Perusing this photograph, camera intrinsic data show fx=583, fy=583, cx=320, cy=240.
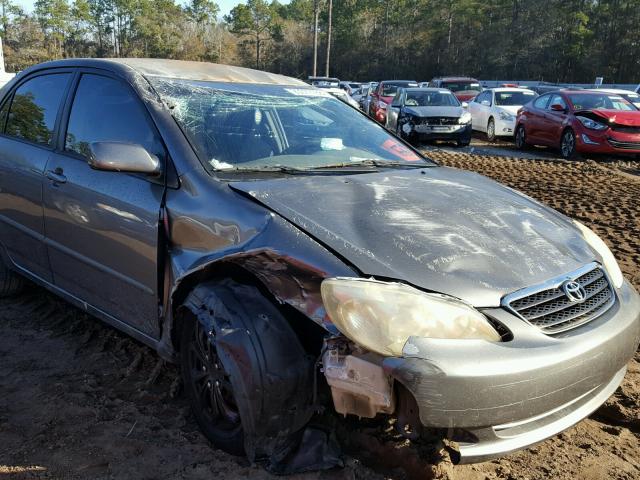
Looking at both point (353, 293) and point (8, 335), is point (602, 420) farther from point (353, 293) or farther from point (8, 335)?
point (8, 335)

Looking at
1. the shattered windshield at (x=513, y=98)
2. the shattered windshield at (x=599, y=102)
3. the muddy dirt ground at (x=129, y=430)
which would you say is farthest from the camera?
the shattered windshield at (x=513, y=98)

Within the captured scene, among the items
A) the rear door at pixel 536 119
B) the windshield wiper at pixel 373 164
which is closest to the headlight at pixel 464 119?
the rear door at pixel 536 119

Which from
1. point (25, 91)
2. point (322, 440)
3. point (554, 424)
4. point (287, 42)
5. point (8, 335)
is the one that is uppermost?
point (287, 42)

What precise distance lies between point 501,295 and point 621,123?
35.7 ft

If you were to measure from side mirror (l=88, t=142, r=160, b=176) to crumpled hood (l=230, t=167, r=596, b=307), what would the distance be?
40cm

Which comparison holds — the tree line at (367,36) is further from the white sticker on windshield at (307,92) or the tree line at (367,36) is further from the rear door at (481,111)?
the white sticker on windshield at (307,92)

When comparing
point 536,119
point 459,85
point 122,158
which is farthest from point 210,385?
point 459,85

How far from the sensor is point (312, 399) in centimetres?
Result: 217

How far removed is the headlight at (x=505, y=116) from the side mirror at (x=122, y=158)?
14.1 meters

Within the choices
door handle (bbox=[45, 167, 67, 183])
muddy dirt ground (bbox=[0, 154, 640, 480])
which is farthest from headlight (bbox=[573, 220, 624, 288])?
door handle (bbox=[45, 167, 67, 183])

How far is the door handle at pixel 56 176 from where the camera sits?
10.3 feet

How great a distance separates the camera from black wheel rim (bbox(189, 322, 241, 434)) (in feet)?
7.61

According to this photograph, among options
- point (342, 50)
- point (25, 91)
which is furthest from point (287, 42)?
point (25, 91)

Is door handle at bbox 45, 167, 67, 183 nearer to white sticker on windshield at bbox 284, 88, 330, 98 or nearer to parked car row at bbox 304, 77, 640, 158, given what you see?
white sticker on windshield at bbox 284, 88, 330, 98
